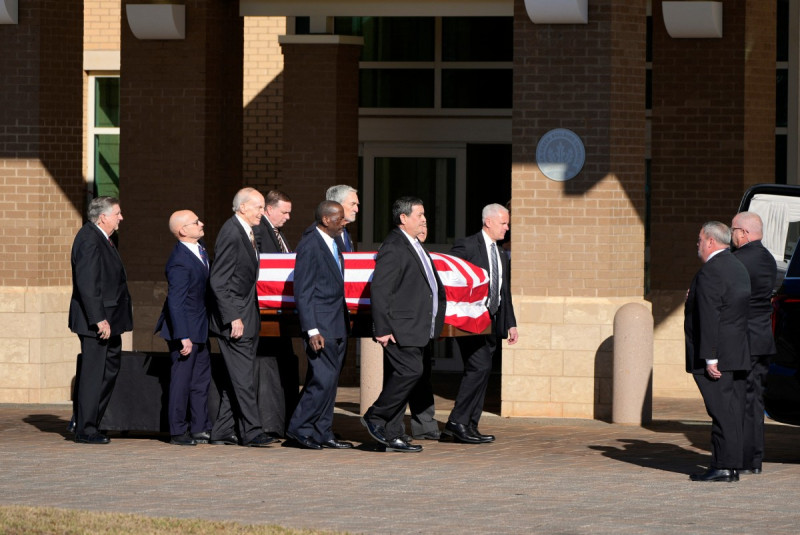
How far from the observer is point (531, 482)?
10.7 m

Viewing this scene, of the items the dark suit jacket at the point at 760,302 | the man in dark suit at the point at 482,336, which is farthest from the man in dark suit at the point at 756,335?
the man in dark suit at the point at 482,336

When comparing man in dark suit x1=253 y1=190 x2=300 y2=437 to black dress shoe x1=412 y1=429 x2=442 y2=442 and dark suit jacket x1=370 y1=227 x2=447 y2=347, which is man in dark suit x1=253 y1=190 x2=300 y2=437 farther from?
dark suit jacket x1=370 y1=227 x2=447 y2=347

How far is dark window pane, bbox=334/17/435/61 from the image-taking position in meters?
19.5

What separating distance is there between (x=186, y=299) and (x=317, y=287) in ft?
3.38

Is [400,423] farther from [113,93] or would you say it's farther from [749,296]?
[113,93]

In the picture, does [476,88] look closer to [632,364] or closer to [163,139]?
[163,139]

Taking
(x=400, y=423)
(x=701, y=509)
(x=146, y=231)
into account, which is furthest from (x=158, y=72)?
(x=701, y=509)

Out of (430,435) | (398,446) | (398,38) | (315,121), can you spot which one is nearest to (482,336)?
(430,435)

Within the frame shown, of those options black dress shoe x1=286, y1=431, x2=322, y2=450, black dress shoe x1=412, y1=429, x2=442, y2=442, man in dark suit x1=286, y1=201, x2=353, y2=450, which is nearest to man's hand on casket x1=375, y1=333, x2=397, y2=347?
man in dark suit x1=286, y1=201, x2=353, y2=450

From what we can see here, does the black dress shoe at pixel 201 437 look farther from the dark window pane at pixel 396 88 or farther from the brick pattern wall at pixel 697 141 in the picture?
the dark window pane at pixel 396 88

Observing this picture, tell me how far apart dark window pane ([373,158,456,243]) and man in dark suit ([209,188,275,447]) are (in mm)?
7168

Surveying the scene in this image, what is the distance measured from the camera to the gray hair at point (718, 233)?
10867 millimetres

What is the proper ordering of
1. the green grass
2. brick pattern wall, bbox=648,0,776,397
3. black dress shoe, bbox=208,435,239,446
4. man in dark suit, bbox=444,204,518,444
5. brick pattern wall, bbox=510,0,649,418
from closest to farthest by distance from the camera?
the green grass, black dress shoe, bbox=208,435,239,446, man in dark suit, bbox=444,204,518,444, brick pattern wall, bbox=510,0,649,418, brick pattern wall, bbox=648,0,776,397

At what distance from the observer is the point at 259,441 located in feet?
40.9
